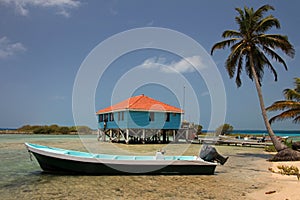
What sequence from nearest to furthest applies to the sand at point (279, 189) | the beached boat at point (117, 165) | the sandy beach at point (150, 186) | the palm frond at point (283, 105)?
1. the sand at point (279, 189)
2. the sandy beach at point (150, 186)
3. the beached boat at point (117, 165)
4. the palm frond at point (283, 105)

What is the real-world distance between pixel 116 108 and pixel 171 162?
20178 millimetres

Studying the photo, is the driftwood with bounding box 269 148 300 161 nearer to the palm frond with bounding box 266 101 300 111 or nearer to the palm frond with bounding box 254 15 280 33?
the palm frond with bounding box 266 101 300 111

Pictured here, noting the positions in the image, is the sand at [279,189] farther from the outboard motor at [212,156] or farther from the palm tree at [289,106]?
the palm tree at [289,106]

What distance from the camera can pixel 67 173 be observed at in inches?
417

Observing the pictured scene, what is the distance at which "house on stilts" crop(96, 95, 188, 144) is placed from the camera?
28031mm

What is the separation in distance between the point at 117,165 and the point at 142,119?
18159mm

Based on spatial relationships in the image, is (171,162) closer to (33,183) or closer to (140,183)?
(140,183)

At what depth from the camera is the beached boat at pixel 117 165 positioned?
33.0ft

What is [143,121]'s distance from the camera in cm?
2830

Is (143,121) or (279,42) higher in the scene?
(279,42)

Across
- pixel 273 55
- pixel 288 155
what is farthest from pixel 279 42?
pixel 288 155

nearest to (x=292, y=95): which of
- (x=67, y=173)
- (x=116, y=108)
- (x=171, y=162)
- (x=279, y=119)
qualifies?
(x=279, y=119)

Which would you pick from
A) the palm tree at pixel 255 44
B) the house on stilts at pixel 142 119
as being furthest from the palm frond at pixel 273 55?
the house on stilts at pixel 142 119

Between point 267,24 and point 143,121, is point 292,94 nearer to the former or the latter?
point 267,24
